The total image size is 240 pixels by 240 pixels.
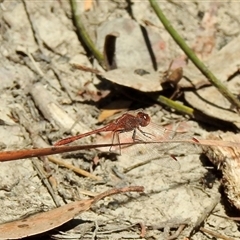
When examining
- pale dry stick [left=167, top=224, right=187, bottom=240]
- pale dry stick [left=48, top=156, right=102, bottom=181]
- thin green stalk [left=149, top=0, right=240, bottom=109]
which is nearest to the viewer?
pale dry stick [left=167, top=224, right=187, bottom=240]

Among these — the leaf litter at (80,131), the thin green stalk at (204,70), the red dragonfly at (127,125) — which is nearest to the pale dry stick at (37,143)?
→ the leaf litter at (80,131)

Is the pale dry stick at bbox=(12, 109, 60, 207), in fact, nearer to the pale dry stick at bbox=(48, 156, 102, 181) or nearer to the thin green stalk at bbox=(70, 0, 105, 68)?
the pale dry stick at bbox=(48, 156, 102, 181)

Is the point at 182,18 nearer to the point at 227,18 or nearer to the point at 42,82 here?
the point at 227,18

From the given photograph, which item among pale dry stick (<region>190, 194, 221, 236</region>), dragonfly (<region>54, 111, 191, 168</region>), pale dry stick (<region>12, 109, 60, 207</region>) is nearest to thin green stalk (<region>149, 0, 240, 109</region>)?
dragonfly (<region>54, 111, 191, 168</region>)

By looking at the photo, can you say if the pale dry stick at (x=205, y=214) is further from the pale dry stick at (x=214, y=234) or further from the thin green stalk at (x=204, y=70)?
the thin green stalk at (x=204, y=70)

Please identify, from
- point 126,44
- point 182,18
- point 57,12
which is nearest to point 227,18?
point 182,18

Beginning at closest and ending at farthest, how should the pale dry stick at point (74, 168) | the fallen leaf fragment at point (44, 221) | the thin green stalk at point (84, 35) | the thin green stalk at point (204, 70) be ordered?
the fallen leaf fragment at point (44, 221), the pale dry stick at point (74, 168), the thin green stalk at point (204, 70), the thin green stalk at point (84, 35)

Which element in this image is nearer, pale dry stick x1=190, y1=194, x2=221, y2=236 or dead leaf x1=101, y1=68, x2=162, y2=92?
pale dry stick x1=190, y1=194, x2=221, y2=236
